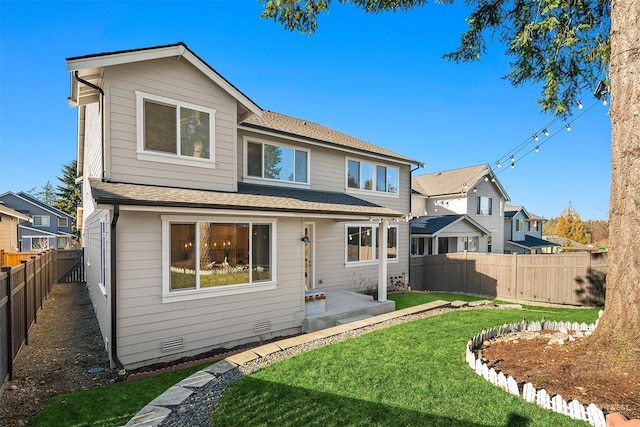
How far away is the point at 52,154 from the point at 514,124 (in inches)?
2737

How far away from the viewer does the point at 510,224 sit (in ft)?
105

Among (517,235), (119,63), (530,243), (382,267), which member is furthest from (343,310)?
(530,243)

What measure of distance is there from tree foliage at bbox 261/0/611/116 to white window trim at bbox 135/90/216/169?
3.01 meters

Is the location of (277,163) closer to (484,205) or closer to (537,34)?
(537,34)

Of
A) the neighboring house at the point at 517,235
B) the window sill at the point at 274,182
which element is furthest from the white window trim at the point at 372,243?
the neighboring house at the point at 517,235

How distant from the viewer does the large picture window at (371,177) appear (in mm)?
13078

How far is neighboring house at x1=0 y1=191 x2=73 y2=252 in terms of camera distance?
35.7m

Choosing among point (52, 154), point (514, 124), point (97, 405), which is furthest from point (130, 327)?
point (52, 154)

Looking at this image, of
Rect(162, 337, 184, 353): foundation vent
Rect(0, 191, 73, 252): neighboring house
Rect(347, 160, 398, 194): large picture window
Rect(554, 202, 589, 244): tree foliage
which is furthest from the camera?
Rect(554, 202, 589, 244): tree foliage

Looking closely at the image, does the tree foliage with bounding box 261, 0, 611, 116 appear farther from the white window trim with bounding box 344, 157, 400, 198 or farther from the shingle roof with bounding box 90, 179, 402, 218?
the white window trim with bounding box 344, 157, 400, 198

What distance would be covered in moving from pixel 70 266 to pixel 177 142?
1486cm

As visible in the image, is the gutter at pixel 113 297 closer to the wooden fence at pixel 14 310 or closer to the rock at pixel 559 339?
the wooden fence at pixel 14 310

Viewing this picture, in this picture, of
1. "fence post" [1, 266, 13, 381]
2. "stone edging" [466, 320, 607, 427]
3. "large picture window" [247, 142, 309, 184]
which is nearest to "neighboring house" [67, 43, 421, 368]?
"large picture window" [247, 142, 309, 184]

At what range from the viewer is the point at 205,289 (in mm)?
6727
